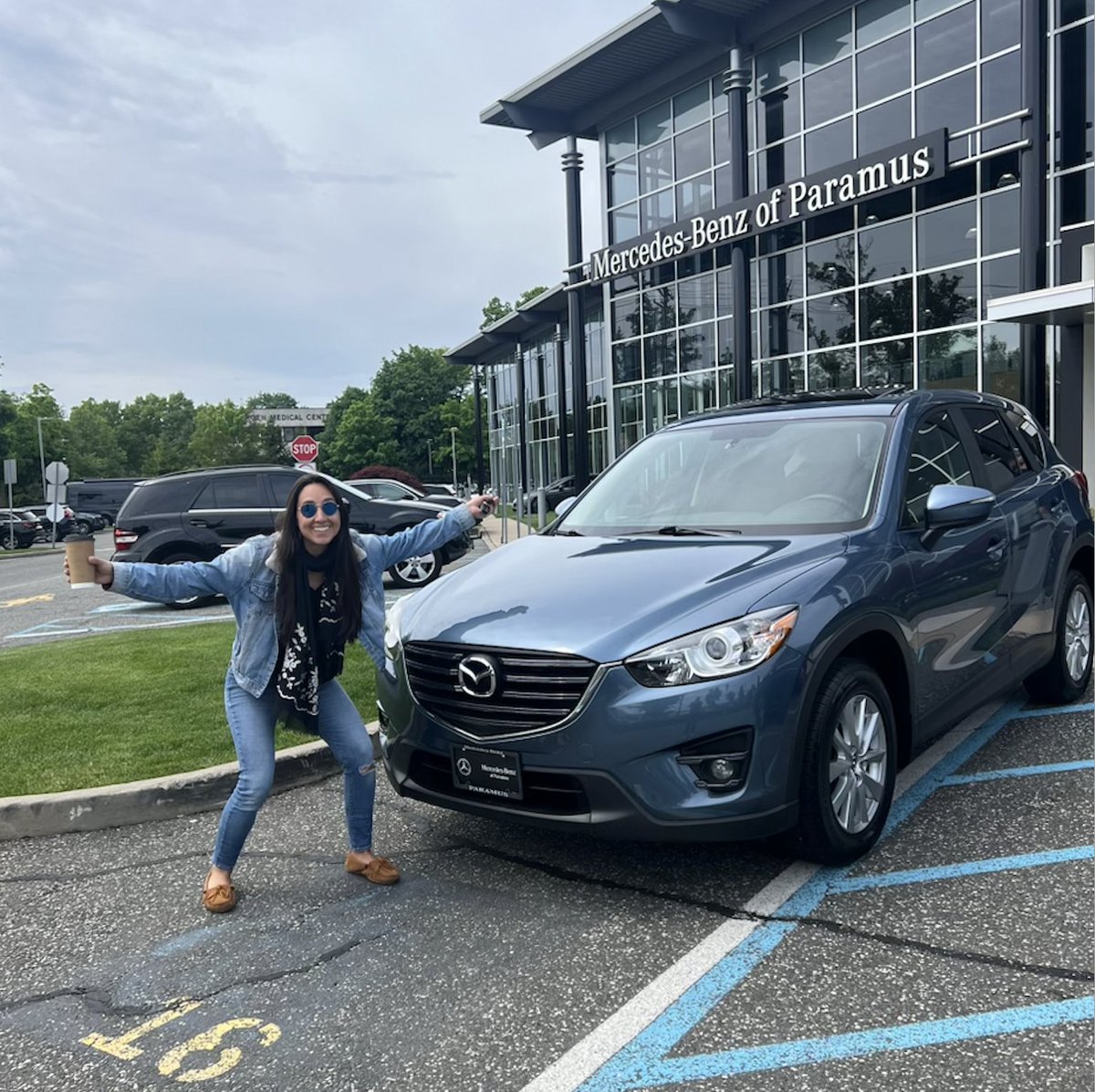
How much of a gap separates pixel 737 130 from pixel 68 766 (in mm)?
19190

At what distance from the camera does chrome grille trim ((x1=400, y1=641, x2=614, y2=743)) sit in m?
3.48

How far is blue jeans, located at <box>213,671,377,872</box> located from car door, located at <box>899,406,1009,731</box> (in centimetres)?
223

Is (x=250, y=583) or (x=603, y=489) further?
(x=603, y=489)

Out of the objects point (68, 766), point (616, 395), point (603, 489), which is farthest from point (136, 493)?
point (616, 395)

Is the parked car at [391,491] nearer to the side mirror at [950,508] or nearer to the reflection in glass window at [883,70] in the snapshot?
the reflection in glass window at [883,70]

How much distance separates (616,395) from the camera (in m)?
28.5

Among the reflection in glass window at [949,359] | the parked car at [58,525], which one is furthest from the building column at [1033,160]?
the parked car at [58,525]

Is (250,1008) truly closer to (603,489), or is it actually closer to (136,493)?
(603,489)

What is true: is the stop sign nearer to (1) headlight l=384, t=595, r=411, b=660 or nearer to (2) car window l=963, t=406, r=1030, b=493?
(2) car window l=963, t=406, r=1030, b=493

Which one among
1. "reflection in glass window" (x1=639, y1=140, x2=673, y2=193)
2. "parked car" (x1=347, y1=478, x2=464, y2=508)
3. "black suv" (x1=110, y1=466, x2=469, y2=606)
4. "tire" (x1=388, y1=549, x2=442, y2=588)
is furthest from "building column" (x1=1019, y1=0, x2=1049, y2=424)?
"reflection in glass window" (x1=639, y1=140, x2=673, y2=193)

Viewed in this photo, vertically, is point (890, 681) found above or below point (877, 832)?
above

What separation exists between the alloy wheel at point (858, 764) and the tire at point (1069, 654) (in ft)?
7.38

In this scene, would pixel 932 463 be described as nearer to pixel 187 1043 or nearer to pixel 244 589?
pixel 244 589

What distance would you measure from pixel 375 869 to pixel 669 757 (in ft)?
4.21
